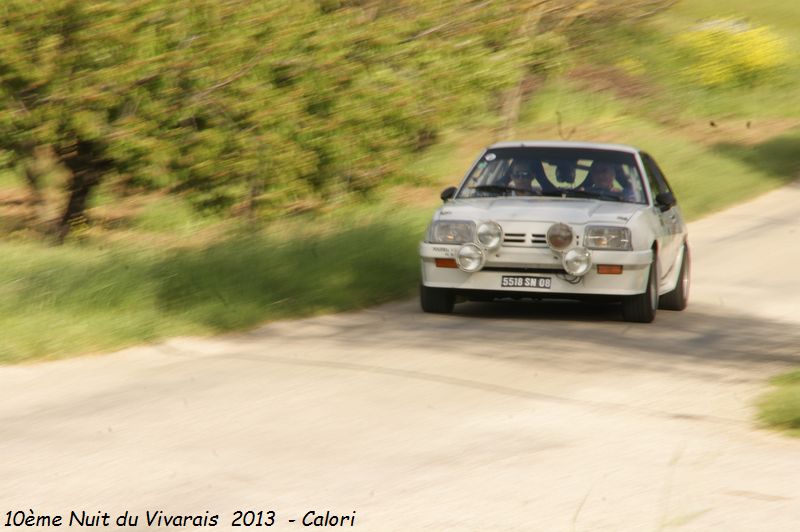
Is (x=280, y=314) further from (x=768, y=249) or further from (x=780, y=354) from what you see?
(x=768, y=249)

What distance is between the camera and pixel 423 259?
39.1 feet

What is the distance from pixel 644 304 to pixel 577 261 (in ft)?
2.52

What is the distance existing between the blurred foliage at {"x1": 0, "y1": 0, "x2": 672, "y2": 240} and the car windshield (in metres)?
5.68

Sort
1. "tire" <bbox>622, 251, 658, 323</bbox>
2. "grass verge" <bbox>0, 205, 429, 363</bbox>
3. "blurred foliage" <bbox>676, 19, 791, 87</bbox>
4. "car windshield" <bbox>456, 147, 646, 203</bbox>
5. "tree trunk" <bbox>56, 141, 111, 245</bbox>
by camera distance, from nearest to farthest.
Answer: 1. "grass verge" <bbox>0, 205, 429, 363</bbox>
2. "tire" <bbox>622, 251, 658, 323</bbox>
3. "car windshield" <bbox>456, 147, 646, 203</bbox>
4. "tree trunk" <bbox>56, 141, 111, 245</bbox>
5. "blurred foliage" <bbox>676, 19, 791, 87</bbox>

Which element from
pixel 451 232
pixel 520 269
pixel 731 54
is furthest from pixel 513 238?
pixel 731 54

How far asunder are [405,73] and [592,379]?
11.9m

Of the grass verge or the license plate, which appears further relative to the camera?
the license plate

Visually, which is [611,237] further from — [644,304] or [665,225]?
[665,225]

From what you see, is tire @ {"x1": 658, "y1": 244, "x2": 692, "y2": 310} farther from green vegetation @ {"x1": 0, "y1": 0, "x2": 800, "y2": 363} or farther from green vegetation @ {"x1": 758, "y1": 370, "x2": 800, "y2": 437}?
green vegetation @ {"x1": 758, "y1": 370, "x2": 800, "y2": 437}

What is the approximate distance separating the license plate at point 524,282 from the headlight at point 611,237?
1.63 feet

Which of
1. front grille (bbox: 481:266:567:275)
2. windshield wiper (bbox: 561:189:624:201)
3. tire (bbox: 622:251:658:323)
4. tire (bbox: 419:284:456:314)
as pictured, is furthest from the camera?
windshield wiper (bbox: 561:189:624:201)

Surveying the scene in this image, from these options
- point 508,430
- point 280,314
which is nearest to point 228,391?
point 508,430

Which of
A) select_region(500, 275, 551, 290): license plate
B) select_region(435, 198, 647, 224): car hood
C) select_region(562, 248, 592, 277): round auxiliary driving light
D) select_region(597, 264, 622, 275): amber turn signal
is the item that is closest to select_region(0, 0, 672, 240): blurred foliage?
select_region(435, 198, 647, 224): car hood

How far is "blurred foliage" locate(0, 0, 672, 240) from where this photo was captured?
1662cm
